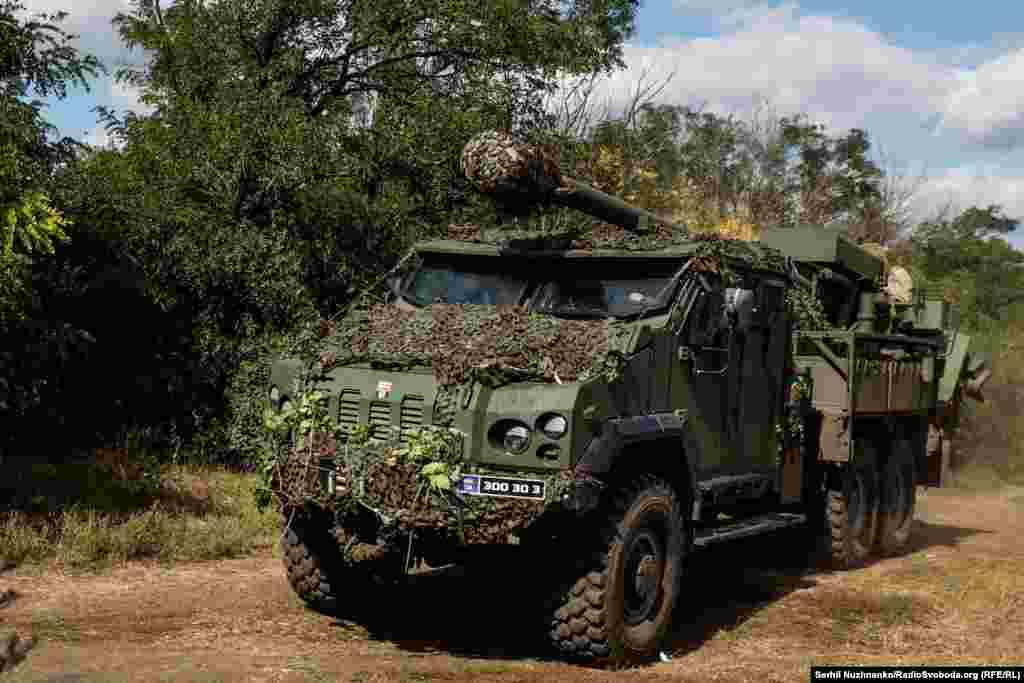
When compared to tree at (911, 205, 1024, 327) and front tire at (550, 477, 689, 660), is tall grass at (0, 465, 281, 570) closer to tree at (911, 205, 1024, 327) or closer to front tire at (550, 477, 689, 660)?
front tire at (550, 477, 689, 660)

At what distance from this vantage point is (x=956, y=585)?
29.5ft

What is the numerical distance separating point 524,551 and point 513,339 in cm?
108

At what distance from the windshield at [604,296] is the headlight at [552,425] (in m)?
1.40

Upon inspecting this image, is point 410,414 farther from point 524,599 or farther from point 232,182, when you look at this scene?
point 232,182

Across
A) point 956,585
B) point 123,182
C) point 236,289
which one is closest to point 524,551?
point 956,585

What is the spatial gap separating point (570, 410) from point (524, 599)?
2.54 m

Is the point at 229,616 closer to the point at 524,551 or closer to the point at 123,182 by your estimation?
the point at 524,551

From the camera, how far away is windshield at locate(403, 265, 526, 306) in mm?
7633

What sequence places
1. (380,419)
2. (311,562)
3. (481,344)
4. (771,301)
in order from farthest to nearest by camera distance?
(771,301), (311,562), (481,344), (380,419)

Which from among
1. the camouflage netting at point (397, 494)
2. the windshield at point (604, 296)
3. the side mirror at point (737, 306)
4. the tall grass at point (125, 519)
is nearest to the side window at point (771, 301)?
the side mirror at point (737, 306)

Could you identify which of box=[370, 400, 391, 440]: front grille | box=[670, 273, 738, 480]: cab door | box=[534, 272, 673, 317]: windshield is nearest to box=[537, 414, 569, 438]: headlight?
box=[370, 400, 391, 440]: front grille

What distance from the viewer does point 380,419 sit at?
6.41m

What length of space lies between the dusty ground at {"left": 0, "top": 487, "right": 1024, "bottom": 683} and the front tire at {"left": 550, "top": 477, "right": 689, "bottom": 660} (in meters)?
0.15

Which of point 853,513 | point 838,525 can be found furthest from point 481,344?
point 853,513
